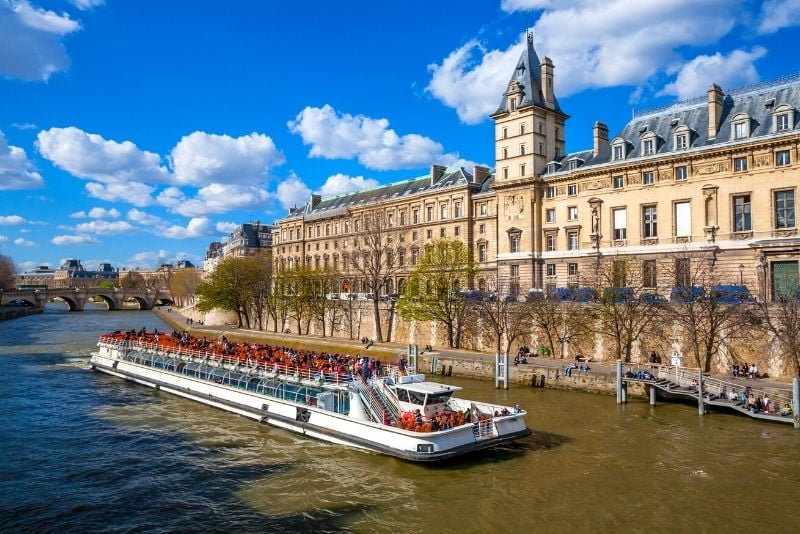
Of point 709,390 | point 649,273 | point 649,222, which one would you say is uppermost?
point 649,222

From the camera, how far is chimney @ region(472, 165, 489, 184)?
7281cm

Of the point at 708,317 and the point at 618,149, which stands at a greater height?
the point at 618,149

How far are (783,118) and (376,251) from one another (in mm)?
37365

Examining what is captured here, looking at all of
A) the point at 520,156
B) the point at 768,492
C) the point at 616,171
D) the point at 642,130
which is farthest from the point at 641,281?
the point at 768,492

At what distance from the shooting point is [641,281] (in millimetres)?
46531

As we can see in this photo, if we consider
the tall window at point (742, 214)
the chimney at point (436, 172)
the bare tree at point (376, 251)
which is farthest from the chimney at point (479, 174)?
the tall window at point (742, 214)

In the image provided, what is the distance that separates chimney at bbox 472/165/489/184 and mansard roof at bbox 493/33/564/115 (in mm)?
11843

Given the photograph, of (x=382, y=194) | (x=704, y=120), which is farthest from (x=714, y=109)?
(x=382, y=194)

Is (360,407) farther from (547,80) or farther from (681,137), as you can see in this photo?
(547,80)

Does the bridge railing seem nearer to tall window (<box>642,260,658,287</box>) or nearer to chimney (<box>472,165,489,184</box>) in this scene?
tall window (<box>642,260,658,287</box>)

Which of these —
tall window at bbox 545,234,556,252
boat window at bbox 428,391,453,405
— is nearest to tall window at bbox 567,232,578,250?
tall window at bbox 545,234,556,252

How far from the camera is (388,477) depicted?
22016 millimetres

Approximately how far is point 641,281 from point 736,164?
11.2m

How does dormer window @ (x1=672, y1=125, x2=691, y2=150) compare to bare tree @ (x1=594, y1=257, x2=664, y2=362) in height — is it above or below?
above
